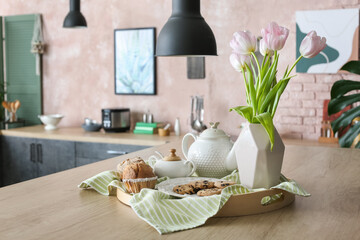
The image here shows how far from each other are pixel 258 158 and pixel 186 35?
614mm

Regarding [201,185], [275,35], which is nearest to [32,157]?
[201,185]

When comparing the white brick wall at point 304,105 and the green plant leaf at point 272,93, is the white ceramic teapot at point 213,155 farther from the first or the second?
the white brick wall at point 304,105

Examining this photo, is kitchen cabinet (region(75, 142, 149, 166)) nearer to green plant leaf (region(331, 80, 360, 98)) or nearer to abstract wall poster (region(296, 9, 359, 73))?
abstract wall poster (region(296, 9, 359, 73))

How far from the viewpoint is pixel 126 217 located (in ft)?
4.79

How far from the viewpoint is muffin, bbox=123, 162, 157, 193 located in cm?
162

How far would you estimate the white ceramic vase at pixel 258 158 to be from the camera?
1604 millimetres

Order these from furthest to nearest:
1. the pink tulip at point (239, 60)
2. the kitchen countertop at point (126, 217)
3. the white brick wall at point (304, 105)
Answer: the white brick wall at point (304, 105), the pink tulip at point (239, 60), the kitchen countertop at point (126, 217)

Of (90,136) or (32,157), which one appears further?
(32,157)

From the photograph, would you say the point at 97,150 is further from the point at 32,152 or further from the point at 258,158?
the point at 258,158

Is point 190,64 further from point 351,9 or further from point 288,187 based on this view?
point 288,187

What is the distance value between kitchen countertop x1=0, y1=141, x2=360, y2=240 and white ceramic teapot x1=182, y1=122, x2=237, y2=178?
31cm

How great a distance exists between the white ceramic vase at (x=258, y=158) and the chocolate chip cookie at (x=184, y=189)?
0.62ft

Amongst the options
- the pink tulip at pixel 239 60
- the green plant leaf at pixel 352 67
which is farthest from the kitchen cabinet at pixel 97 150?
the pink tulip at pixel 239 60

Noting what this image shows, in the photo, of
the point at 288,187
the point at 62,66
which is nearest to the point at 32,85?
the point at 62,66
